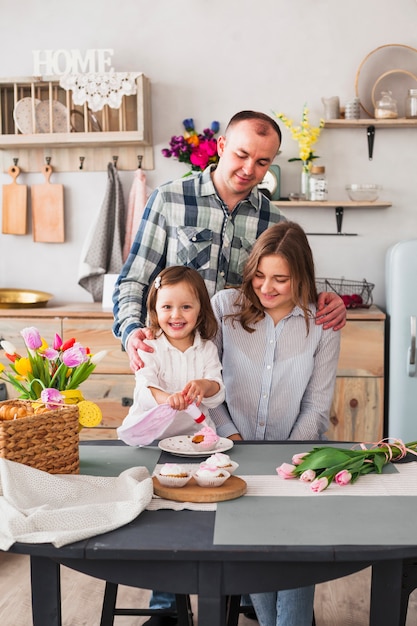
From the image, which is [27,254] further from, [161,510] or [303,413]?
[161,510]

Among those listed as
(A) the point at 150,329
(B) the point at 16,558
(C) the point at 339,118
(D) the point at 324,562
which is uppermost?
(C) the point at 339,118

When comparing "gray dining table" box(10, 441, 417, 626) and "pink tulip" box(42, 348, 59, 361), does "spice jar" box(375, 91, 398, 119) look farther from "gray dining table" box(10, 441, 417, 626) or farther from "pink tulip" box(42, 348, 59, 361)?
"gray dining table" box(10, 441, 417, 626)

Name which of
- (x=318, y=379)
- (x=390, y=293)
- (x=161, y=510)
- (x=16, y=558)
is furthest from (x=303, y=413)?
(x=390, y=293)

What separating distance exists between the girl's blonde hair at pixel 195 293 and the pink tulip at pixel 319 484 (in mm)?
710

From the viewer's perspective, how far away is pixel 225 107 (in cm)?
420

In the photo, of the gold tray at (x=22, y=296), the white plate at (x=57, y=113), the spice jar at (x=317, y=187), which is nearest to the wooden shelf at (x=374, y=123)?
the spice jar at (x=317, y=187)

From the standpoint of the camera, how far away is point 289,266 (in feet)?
7.06

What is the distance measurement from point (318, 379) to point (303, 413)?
0.11 meters

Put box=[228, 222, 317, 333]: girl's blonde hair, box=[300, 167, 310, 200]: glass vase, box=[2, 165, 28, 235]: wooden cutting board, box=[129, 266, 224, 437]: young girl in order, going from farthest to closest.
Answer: box=[2, 165, 28, 235]: wooden cutting board < box=[300, 167, 310, 200]: glass vase < box=[228, 222, 317, 333]: girl's blonde hair < box=[129, 266, 224, 437]: young girl

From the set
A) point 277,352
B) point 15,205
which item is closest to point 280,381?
point 277,352

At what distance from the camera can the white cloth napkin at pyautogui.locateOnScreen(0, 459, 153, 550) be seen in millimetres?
1262

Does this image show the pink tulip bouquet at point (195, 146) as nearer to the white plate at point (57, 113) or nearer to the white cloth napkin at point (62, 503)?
the white plate at point (57, 113)

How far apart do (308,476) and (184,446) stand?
346 mm

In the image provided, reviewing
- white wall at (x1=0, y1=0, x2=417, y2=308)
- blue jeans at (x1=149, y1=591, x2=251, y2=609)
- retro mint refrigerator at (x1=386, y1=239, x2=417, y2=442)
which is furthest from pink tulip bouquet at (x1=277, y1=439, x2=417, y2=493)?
white wall at (x1=0, y1=0, x2=417, y2=308)
